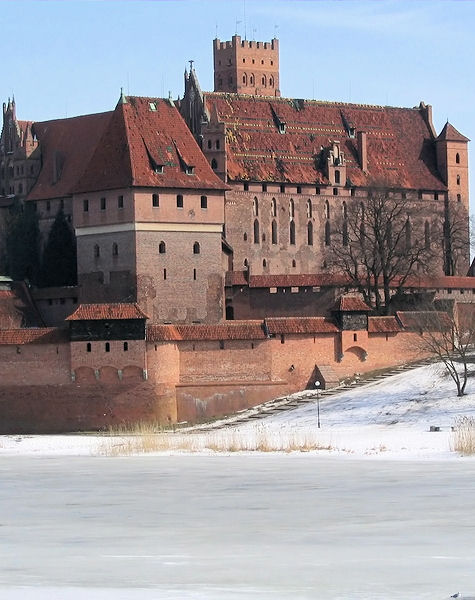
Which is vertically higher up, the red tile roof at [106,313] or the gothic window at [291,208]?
the gothic window at [291,208]

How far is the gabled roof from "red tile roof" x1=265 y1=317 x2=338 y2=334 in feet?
98.9

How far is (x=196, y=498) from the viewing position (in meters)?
32.1

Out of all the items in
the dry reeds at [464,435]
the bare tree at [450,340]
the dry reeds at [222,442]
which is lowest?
the dry reeds at [222,442]

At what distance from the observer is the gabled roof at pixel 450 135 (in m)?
90.0

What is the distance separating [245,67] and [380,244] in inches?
1936

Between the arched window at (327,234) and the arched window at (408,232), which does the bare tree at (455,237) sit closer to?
the arched window at (327,234)

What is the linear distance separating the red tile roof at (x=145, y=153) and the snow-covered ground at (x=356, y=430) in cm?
1379

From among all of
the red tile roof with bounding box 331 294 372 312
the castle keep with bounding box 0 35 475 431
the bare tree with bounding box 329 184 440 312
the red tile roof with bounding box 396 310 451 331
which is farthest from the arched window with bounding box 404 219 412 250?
the red tile roof with bounding box 331 294 372 312

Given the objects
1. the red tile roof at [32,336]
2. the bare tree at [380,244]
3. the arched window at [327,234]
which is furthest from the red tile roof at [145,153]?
the arched window at [327,234]

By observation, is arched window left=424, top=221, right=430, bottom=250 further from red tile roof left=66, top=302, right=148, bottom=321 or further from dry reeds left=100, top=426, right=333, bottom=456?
dry reeds left=100, top=426, right=333, bottom=456

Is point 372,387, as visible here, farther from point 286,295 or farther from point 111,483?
point 111,483

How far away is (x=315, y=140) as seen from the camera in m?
86.4

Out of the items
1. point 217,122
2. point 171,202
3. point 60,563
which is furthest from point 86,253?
point 60,563

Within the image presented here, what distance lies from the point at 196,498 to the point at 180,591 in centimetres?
1027
